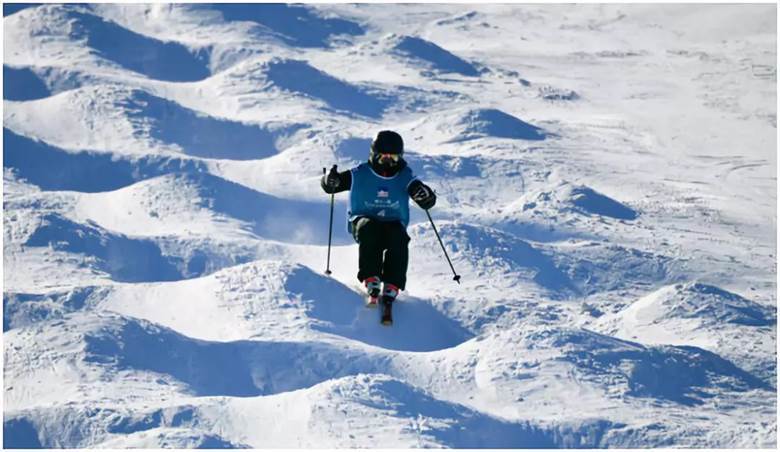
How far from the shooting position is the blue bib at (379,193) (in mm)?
15992

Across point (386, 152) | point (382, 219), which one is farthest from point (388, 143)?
point (382, 219)

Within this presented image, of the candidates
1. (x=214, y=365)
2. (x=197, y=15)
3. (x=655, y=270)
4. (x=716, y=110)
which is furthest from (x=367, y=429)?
(x=197, y=15)

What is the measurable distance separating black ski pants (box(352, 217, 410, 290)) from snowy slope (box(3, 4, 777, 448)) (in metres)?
0.56

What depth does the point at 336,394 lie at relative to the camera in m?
28.5

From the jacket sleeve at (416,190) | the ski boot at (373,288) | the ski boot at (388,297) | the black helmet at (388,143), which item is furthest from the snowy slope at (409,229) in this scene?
the black helmet at (388,143)

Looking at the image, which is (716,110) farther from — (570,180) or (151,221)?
(151,221)

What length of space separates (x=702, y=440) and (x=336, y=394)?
18.0ft

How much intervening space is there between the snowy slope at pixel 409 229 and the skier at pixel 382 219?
21.6 inches

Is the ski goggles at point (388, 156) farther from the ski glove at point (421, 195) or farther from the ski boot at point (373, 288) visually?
the ski boot at point (373, 288)

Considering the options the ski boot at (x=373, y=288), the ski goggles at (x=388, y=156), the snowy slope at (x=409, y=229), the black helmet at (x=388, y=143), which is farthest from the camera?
the snowy slope at (x=409, y=229)

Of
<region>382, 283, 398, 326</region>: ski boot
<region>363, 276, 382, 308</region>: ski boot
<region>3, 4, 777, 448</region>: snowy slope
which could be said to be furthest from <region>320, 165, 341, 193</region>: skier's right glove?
<region>3, 4, 777, 448</region>: snowy slope

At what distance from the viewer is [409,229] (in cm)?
3606

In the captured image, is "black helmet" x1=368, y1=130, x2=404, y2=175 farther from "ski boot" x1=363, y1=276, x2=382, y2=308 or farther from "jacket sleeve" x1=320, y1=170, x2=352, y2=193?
"ski boot" x1=363, y1=276, x2=382, y2=308

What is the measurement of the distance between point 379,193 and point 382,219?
23 centimetres
